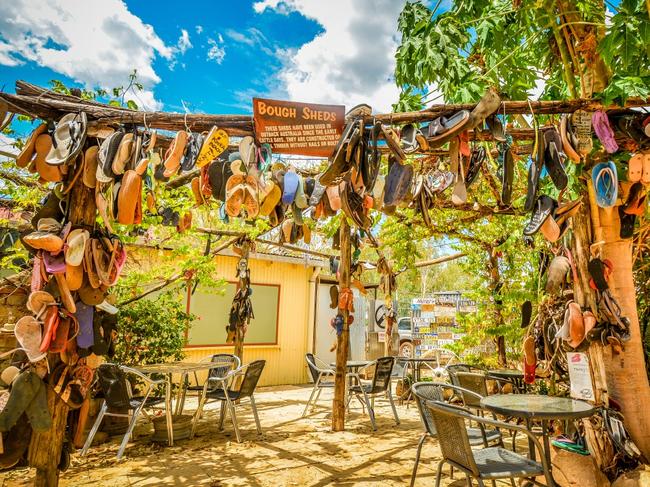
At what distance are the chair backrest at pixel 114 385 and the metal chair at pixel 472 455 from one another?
3178mm

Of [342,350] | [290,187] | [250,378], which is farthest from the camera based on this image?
[342,350]

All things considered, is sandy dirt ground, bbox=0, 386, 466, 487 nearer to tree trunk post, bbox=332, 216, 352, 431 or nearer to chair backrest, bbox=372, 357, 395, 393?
tree trunk post, bbox=332, 216, 352, 431

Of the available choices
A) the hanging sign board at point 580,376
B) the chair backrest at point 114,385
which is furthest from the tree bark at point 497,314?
the chair backrest at point 114,385

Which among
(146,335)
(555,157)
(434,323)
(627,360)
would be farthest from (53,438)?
(434,323)

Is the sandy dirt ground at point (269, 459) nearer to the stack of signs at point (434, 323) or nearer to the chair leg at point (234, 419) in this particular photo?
the chair leg at point (234, 419)

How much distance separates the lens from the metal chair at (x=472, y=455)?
80.1 inches

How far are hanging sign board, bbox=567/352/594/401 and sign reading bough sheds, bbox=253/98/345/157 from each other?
7.90 feet

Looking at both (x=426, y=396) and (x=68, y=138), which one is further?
(x=426, y=396)

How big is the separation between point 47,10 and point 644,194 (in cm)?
656

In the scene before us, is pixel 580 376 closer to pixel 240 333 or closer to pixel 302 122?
pixel 302 122

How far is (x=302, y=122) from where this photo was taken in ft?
8.72

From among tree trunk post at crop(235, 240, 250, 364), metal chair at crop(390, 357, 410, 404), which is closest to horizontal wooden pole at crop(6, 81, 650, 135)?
tree trunk post at crop(235, 240, 250, 364)

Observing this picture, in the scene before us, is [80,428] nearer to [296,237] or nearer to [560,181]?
[296,237]

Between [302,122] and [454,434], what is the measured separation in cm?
212
